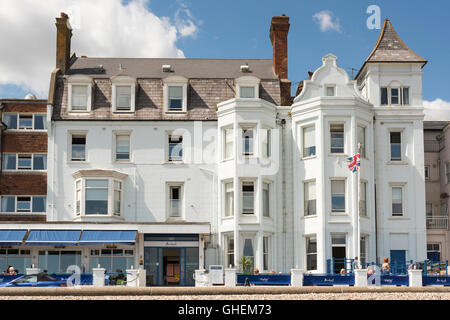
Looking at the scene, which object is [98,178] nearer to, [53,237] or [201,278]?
[53,237]

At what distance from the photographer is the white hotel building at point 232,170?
155 ft

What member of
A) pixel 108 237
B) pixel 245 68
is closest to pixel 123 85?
pixel 245 68

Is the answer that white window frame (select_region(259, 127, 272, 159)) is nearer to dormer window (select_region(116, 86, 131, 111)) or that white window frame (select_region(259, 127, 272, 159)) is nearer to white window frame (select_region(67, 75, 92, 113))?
dormer window (select_region(116, 86, 131, 111))

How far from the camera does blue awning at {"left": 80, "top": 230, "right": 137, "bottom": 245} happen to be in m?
45.5

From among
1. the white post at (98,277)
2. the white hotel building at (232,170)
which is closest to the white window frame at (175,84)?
the white hotel building at (232,170)

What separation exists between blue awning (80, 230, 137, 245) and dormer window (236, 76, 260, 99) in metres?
11.4

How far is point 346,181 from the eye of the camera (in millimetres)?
47250

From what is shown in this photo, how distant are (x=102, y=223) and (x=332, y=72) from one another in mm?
16757

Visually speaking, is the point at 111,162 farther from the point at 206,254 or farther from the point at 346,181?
the point at 346,181

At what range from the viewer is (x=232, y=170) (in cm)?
4791

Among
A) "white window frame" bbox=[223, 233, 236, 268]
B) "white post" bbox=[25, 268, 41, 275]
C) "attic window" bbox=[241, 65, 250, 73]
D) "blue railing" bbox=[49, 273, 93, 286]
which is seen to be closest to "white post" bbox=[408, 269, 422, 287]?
"white window frame" bbox=[223, 233, 236, 268]

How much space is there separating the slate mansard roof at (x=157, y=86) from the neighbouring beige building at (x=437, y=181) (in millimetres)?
13439

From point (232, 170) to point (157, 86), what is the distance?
8.02 meters
